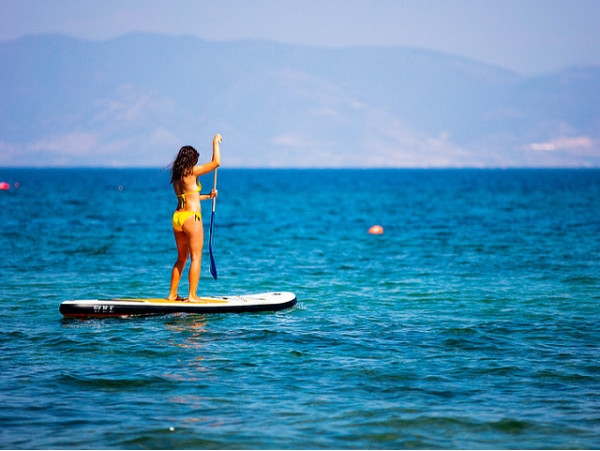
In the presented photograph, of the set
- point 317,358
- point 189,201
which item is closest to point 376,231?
point 189,201

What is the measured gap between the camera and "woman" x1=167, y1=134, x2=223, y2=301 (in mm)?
11867

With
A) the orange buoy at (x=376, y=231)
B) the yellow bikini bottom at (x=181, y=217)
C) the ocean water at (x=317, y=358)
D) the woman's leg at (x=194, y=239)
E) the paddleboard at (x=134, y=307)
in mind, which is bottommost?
the ocean water at (x=317, y=358)

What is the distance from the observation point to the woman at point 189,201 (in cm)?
1187

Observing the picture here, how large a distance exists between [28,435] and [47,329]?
15.3ft

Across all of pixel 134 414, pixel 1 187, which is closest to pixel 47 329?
pixel 134 414

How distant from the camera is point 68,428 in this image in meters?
7.59

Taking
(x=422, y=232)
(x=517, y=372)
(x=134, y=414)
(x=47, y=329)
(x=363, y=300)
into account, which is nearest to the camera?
(x=134, y=414)

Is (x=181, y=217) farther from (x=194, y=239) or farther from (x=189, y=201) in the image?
(x=194, y=239)

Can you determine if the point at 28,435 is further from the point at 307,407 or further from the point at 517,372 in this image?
the point at 517,372

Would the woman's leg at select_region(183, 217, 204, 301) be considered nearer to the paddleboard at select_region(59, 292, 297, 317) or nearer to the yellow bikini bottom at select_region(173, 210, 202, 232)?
the yellow bikini bottom at select_region(173, 210, 202, 232)

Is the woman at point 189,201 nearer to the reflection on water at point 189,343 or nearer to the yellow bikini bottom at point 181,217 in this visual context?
the yellow bikini bottom at point 181,217

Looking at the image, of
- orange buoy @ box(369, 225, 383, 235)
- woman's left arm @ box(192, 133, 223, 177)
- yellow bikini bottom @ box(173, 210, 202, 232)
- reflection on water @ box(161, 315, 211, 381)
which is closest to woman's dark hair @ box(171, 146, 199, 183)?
woman's left arm @ box(192, 133, 223, 177)

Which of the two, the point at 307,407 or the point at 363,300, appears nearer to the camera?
the point at 307,407

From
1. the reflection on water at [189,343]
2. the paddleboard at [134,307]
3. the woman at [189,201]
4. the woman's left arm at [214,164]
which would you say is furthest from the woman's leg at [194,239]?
the woman's left arm at [214,164]
